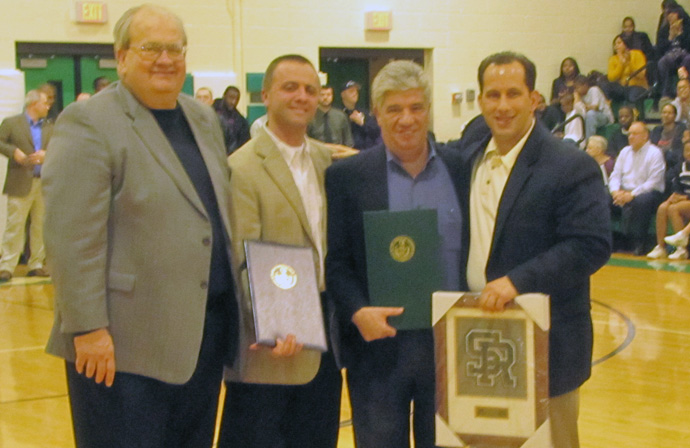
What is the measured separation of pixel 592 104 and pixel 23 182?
703 centimetres

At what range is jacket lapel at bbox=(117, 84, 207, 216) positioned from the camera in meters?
2.33

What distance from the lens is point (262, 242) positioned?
8.16ft

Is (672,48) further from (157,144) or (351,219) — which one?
(157,144)

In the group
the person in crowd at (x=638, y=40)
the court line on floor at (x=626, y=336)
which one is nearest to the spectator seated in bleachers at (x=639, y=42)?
the person in crowd at (x=638, y=40)

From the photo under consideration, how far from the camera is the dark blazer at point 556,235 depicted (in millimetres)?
2377

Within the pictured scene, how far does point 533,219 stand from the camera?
243 centimetres

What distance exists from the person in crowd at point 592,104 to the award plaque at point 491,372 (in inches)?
370

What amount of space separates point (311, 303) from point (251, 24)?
8.87m

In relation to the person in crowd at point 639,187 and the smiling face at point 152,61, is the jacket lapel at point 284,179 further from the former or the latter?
the person in crowd at point 639,187

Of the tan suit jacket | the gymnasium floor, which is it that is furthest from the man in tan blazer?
the gymnasium floor

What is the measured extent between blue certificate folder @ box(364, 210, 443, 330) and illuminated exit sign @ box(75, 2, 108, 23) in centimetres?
842

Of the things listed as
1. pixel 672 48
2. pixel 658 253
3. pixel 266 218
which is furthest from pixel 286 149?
pixel 672 48

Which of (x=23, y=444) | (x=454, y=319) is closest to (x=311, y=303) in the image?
(x=454, y=319)

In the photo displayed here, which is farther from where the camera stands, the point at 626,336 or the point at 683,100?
the point at 683,100
